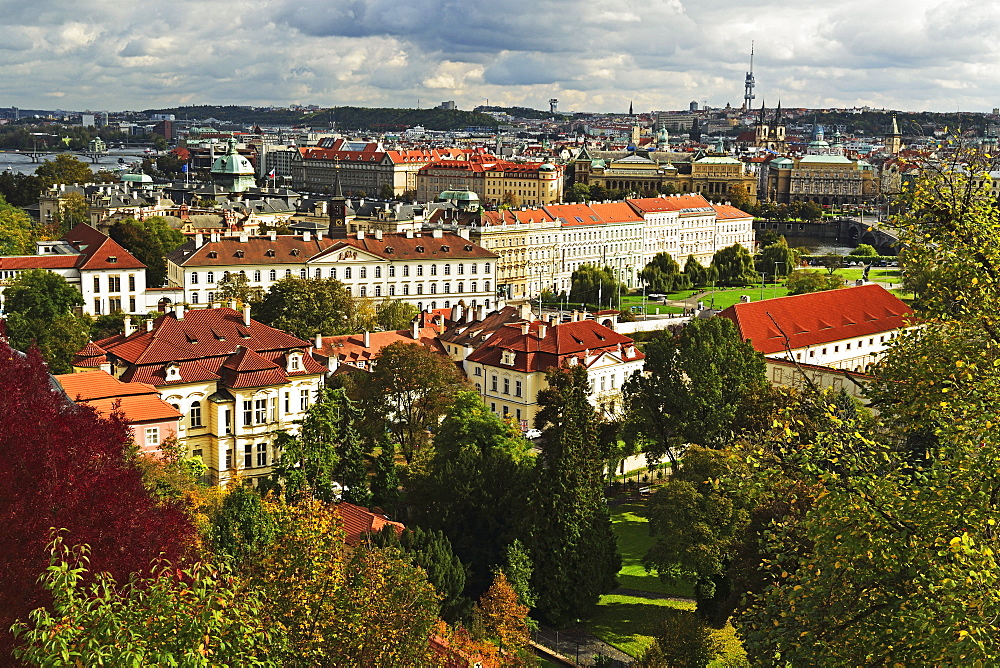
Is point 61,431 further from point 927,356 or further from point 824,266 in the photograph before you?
point 824,266

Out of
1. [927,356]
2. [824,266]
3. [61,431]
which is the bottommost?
[824,266]

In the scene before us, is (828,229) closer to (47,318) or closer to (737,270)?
(737,270)

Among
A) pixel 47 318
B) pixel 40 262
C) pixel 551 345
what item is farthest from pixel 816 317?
pixel 40 262

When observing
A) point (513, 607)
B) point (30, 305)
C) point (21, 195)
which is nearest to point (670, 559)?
point (513, 607)

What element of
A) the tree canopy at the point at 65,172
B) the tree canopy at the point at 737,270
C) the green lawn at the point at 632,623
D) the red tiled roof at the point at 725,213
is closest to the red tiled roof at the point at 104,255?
the green lawn at the point at 632,623

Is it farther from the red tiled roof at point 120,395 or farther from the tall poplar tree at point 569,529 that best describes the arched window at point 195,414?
the tall poplar tree at point 569,529
